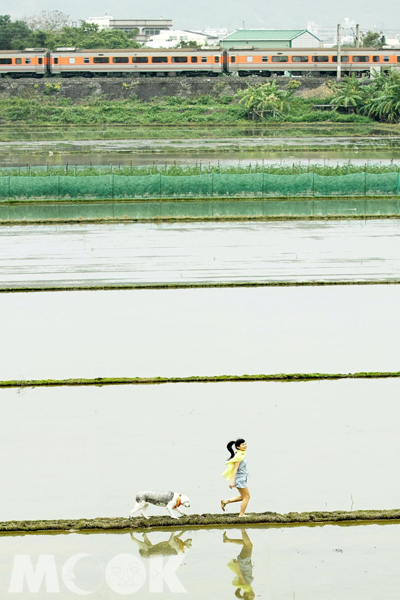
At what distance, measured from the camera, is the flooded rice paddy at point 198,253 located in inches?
1241

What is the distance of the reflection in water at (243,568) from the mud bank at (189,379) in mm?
7267

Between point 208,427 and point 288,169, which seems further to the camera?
point 288,169

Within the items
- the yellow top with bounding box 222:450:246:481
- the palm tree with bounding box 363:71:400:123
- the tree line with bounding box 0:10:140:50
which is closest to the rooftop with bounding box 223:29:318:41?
the tree line with bounding box 0:10:140:50

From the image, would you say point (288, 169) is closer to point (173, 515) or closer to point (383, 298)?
point (383, 298)

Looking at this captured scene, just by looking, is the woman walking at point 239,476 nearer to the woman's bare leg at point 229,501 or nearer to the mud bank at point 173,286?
the woman's bare leg at point 229,501

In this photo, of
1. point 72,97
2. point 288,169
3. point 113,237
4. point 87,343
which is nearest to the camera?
point 87,343

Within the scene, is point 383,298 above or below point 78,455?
above

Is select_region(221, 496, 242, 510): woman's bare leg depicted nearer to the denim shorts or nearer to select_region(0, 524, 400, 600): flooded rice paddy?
the denim shorts

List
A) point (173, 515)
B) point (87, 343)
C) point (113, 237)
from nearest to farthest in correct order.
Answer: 1. point (173, 515)
2. point (87, 343)
3. point (113, 237)

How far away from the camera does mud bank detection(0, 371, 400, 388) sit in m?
20.4

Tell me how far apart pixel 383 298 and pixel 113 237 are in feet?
47.8

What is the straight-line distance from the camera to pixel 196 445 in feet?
54.1

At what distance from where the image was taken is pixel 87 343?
23766 millimetres

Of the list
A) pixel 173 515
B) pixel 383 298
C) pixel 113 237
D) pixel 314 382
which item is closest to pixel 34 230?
pixel 113 237
